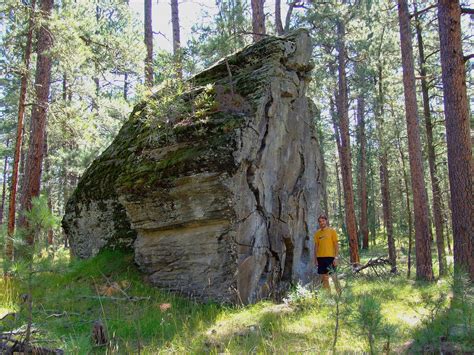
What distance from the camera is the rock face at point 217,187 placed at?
684 centimetres

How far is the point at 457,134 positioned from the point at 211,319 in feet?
19.5

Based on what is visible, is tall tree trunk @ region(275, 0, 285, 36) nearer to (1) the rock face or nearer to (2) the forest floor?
(1) the rock face

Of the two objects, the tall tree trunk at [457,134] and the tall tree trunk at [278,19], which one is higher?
the tall tree trunk at [278,19]

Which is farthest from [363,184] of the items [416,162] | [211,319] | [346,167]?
[211,319]

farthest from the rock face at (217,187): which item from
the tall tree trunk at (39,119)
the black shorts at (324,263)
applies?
the tall tree trunk at (39,119)

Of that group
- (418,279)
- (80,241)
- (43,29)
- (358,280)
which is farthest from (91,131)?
(418,279)

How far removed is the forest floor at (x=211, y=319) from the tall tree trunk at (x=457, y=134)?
1521mm

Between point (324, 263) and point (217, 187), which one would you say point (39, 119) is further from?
point (324, 263)

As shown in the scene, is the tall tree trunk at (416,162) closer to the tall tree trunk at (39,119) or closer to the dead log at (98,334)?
the dead log at (98,334)

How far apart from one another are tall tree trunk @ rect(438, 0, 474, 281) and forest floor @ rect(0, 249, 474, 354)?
152 centimetres

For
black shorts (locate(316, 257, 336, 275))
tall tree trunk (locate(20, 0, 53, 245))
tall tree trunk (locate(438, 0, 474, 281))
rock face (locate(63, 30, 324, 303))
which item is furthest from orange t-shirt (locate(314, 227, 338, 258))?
tall tree trunk (locate(20, 0, 53, 245))

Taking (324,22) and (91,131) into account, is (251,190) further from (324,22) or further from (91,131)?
(324,22)

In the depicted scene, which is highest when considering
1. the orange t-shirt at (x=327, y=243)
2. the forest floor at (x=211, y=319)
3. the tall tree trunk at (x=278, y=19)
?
the tall tree trunk at (x=278, y=19)

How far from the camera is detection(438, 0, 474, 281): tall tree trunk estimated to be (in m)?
7.84
